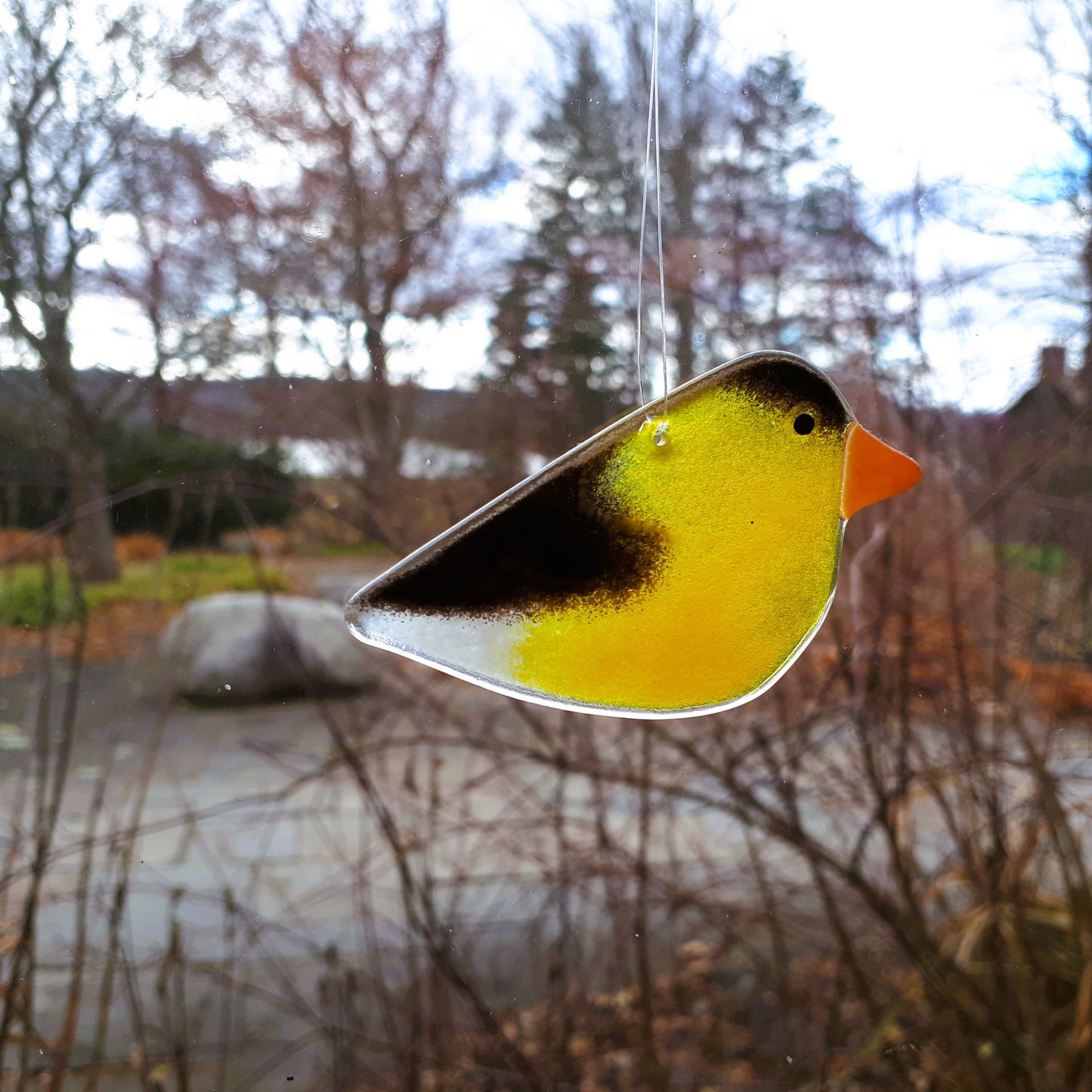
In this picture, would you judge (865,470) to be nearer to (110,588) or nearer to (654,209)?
(654,209)

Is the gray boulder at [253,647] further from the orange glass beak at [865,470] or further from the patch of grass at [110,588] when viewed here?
the orange glass beak at [865,470]

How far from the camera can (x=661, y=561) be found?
439 millimetres

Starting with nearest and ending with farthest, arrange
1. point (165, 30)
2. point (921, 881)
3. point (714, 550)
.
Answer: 1. point (714, 550)
2. point (165, 30)
3. point (921, 881)

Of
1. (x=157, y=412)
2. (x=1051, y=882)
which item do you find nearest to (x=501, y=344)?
(x=157, y=412)

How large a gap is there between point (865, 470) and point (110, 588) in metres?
0.54

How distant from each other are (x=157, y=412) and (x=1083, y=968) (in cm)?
94

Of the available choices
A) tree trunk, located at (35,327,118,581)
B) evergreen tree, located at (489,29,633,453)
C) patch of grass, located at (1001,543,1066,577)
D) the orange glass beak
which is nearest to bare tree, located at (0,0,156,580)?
tree trunk, located at (35,327,118,581)

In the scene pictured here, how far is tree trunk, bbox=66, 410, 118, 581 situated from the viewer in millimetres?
621

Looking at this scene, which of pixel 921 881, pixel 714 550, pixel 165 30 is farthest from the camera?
pixel 921 881

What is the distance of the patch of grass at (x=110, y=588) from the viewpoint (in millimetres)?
623

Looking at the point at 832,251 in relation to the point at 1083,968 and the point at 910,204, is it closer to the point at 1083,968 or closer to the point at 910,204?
the point at 910,204

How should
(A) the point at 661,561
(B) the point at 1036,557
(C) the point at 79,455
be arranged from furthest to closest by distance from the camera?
(B) the point at 1036,557 < (C) the point at 79,455 < (A) the point at 661,561

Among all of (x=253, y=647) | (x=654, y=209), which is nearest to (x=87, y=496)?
(x=253, y=647)

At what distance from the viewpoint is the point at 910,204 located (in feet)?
2.17
